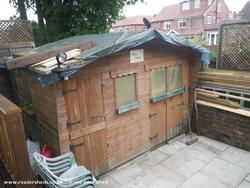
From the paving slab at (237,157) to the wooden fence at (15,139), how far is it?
14.4ft

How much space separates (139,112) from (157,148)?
130 cm

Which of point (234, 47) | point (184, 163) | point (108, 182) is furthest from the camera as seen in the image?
point (234, 47)

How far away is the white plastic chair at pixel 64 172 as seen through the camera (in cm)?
350

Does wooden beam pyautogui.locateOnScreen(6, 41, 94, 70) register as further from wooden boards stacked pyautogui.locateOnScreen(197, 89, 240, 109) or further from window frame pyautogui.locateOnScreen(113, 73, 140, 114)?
wooden boards stacked pyautogui.locateOnScreen(197, 89, 240, 109)

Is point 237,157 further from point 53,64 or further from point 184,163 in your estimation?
point 53,64

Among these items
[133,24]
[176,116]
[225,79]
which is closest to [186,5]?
[133,24]

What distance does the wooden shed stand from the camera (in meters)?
4.07

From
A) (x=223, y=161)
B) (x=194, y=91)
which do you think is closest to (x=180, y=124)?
(x=194, y=91)

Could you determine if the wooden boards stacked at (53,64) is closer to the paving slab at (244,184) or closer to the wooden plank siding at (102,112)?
the wooden plank siding at (102,112)

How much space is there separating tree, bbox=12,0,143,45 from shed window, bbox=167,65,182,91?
5.15 meters

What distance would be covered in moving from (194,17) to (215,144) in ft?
92.8

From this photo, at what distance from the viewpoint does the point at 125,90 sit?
4934 mm

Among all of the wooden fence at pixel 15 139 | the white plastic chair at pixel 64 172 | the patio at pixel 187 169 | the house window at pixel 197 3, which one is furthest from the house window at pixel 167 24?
the wooden fence at pixel 15 139

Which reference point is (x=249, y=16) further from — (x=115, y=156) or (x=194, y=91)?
(x=115, y=156)
